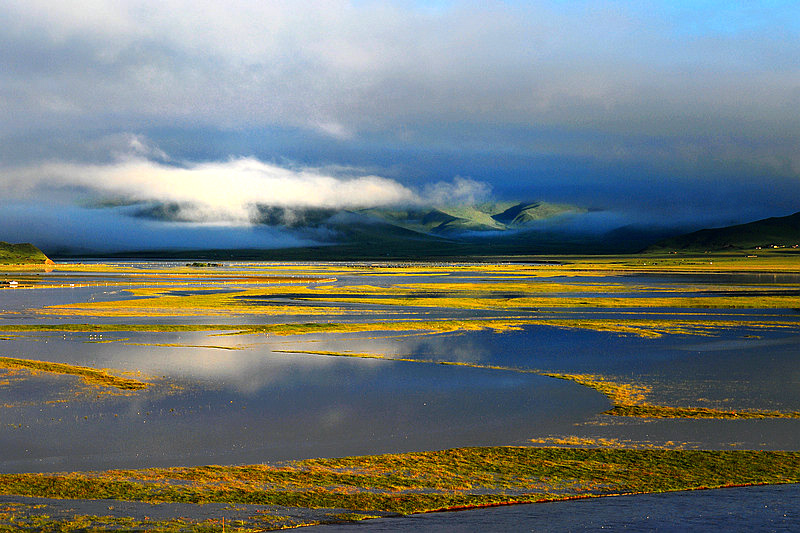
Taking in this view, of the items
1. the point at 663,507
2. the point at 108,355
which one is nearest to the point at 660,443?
the point at 663,507

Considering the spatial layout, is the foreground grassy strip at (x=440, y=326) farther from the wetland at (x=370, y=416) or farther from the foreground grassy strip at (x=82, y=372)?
the foreground grassy strip at (x=82, y=372)

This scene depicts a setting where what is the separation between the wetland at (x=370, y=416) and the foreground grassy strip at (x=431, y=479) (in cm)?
8

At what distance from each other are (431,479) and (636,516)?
532cm

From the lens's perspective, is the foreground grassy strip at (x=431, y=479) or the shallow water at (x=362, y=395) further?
the shallow water at (x=362, y=395)

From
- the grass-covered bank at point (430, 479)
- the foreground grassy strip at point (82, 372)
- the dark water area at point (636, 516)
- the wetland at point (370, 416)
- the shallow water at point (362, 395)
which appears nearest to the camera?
the dark water area at point (636, 516)

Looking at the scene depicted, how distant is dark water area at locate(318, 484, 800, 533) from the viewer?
17.5 metres

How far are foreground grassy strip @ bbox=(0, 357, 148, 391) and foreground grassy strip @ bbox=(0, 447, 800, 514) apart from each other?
43.5ft

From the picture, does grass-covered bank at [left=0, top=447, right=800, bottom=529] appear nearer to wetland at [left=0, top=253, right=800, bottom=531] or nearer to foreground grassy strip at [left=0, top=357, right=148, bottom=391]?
wetland at [left=0, top=253, right=800, bottom=531]

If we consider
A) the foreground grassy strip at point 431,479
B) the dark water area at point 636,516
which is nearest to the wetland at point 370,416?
the foreground grassy strip at point 431,479

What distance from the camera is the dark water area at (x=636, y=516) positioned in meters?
17.5

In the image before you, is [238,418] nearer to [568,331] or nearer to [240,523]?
[240,523]

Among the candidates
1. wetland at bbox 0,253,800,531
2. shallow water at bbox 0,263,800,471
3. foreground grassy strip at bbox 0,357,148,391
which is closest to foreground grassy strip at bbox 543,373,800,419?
wetland at bbox 0,253,800,531

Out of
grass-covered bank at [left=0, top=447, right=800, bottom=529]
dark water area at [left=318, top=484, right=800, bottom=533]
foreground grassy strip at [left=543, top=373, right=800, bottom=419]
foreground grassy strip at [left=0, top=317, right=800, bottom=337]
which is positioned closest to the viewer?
dark water area at [left=318, top=484, right=800, bottom=533]

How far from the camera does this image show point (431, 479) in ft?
67.8
